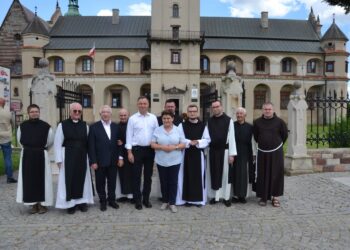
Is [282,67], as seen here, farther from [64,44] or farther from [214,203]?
[214,203]

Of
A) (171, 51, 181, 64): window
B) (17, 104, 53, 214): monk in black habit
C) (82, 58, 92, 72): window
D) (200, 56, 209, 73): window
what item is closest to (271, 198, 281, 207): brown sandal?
(17, 104, 53, 214): monk in black habit

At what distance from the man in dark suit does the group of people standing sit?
0.05ft

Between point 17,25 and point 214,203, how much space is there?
1928 inches

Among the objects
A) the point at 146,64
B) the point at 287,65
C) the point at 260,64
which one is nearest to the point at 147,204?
the point at 146,64

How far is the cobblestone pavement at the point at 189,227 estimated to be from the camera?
471cm

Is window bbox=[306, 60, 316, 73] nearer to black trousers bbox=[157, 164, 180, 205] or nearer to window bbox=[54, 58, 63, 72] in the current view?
window bbox=[54, 58, 63, 72]

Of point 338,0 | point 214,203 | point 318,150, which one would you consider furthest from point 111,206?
point 318,150

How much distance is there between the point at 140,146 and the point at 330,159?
6.13 metres

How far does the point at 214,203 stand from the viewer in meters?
6.86

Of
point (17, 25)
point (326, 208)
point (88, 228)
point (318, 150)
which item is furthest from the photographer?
point (17, 25)

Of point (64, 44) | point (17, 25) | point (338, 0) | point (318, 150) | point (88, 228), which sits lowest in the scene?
point (88, 228)

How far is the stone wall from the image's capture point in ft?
32.8

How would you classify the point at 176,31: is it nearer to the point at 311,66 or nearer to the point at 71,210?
the point at 311,66

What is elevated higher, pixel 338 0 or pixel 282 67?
pixel 282 67
